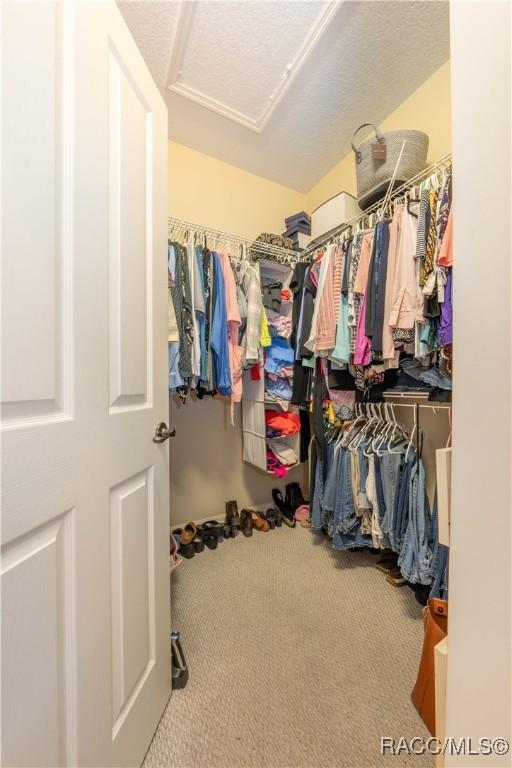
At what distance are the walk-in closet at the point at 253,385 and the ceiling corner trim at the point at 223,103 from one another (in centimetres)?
1

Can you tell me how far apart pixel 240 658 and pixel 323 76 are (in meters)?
2.89

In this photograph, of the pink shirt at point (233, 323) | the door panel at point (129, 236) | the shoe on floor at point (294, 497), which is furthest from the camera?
the shoe on floor at point (294, 497)

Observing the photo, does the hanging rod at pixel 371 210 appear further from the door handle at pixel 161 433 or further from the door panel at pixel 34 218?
the door handle at pixel 161 433

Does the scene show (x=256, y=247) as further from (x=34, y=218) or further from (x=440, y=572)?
(x=440, y=572)

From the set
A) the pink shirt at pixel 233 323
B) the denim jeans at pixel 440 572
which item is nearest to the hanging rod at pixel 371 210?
the pink shirt at pixel 233 323

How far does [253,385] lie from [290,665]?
58.0 inches

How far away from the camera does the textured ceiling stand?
1.31 meters

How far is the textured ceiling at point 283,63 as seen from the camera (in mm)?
1314

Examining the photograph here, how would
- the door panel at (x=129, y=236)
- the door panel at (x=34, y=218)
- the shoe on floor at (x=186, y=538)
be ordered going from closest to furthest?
the door panel at (x=34, y=218) < the door panel at (x=129, y=236) < the shoe on floor at (x=186, y=538)

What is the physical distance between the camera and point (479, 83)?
1.90 ft

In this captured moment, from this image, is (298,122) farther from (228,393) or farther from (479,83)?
(228,393)

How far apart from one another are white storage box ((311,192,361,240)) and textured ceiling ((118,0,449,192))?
0.52 metres

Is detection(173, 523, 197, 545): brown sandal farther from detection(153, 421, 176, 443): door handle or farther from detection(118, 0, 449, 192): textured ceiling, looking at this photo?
detection(118, 0, 449, 192): textured ceiling

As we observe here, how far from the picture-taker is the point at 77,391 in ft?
1.88
